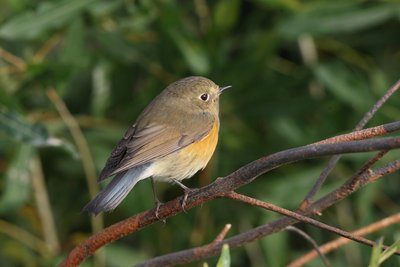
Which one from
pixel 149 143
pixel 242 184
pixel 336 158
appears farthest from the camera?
pixel 149 143

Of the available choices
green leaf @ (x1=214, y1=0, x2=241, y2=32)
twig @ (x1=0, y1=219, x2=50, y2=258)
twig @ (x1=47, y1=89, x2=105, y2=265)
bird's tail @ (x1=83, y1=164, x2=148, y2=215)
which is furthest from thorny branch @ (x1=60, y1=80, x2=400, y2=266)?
twig @ (x1=0, y1=219, x2=50, y2=258)

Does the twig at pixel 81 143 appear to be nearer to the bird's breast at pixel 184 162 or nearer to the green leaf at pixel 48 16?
the green leaf at pixel 48 16

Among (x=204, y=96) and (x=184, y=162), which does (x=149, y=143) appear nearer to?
(x=184, y=162)

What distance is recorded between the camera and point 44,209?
220 inches

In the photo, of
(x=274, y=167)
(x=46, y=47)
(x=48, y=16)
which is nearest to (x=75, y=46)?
(x=46, y=47)

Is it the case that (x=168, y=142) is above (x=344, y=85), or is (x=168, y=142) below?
below

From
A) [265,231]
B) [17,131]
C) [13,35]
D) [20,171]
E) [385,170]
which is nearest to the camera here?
[385,170]

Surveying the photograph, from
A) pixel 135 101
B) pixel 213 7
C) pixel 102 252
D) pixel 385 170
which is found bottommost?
pixel 102 252

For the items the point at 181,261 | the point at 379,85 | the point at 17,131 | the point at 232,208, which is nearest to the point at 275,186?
the point at 232,208

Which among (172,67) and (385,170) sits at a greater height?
(172,67)

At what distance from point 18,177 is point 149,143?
1282 millimetres

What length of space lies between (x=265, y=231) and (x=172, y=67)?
9.56 feet

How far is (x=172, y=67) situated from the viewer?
5625 millimetres

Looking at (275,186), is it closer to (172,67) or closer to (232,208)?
(232,208)
